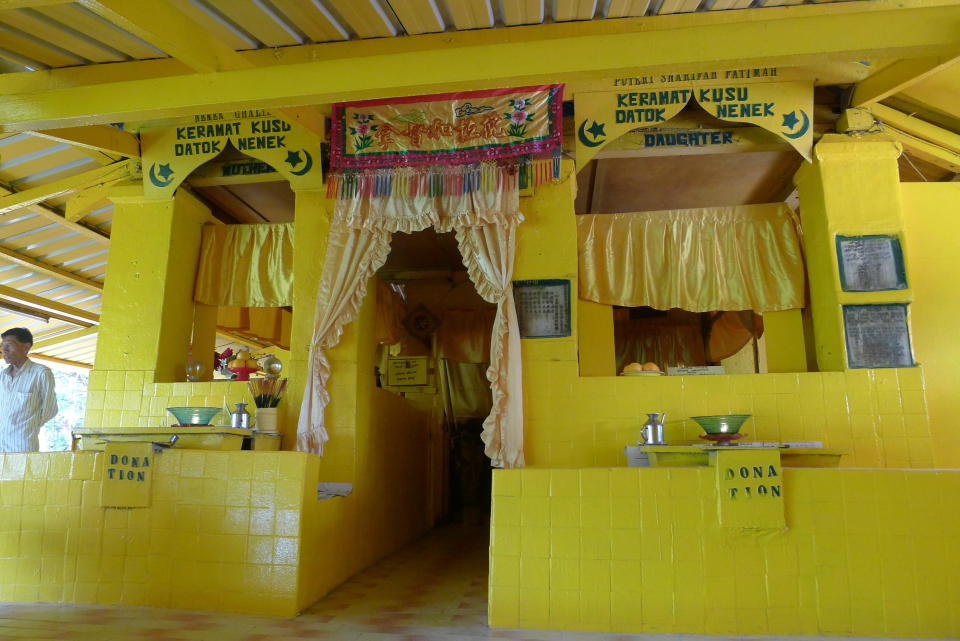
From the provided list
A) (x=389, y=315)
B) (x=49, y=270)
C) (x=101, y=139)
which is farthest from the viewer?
(x=389, y=315)

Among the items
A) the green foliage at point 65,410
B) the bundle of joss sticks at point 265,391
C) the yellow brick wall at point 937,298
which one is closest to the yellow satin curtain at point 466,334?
the bundle of joss sticks at point 265,391

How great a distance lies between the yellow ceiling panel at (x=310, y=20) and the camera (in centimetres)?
447

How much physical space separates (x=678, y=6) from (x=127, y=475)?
4799mm

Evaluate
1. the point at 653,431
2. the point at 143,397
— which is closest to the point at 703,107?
the point at 653,431

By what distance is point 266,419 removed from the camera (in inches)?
219

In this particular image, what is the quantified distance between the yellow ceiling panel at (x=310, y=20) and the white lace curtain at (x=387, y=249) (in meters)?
1.30

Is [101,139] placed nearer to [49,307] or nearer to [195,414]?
[195,414]

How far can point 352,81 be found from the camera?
413 centimetres

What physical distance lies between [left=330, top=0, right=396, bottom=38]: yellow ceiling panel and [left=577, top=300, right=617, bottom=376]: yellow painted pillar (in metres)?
3.04

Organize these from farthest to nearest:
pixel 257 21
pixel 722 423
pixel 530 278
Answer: pixel 530 278
pixel 722 423
pixel 257 21

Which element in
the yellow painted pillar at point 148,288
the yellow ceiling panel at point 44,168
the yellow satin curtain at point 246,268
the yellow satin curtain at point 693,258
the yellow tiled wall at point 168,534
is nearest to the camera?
the yellow tiled wall at point 168,534

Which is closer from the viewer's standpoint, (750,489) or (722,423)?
(750,489)

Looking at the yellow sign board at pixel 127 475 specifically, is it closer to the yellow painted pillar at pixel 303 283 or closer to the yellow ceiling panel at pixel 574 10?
the yellow painted pillar at pixel 303 283

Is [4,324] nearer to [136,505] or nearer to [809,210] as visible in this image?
[136,505]
